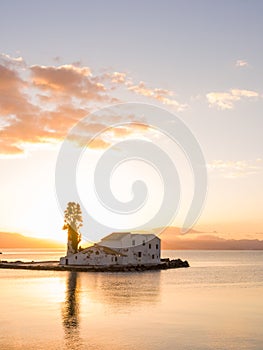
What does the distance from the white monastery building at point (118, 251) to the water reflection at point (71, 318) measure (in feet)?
155

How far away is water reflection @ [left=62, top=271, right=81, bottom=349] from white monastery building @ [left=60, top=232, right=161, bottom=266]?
47.4 metres

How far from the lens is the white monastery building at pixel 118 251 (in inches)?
5148

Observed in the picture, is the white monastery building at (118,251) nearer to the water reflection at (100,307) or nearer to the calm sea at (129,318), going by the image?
the water reflection at (100,307)

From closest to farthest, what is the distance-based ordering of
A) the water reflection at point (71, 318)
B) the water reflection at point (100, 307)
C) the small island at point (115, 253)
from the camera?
1. the water reflection at point (71, 318)
2. the water reflection at point (100, 307)
3. the small island at point (115, 253)

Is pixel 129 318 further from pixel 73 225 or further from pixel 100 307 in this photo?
pixel 73 225

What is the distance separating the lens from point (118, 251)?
13400 centimetres

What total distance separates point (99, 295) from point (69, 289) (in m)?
10.5

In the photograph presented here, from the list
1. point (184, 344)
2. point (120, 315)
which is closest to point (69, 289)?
point (120, 315)

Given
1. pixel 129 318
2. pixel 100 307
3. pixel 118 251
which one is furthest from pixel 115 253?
pixel 129 318

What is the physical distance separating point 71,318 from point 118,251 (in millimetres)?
84269

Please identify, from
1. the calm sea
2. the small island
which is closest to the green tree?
the small island

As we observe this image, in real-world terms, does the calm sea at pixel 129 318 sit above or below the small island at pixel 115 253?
below

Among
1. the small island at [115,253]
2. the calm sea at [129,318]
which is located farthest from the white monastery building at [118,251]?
the calm sea at [129,318]

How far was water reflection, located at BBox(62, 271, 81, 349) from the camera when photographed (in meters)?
39.2
